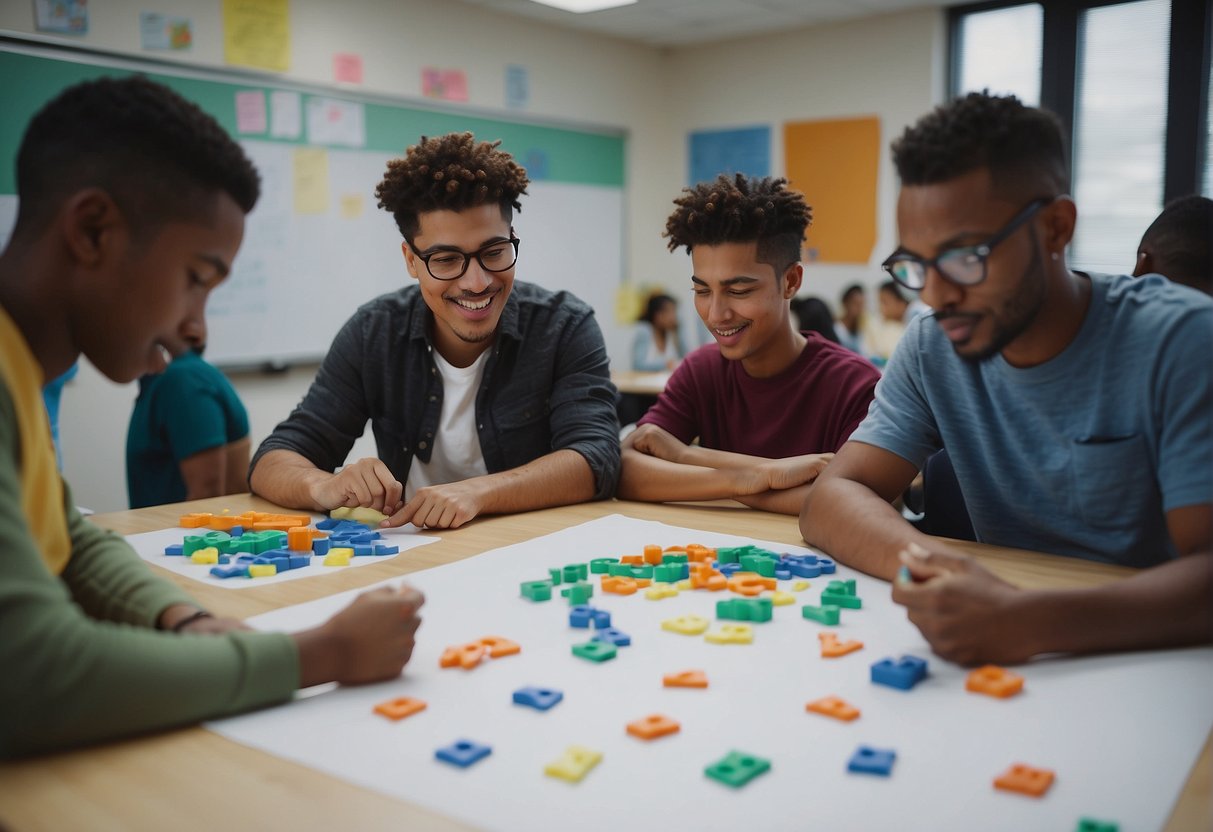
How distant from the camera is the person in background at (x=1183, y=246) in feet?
7.35

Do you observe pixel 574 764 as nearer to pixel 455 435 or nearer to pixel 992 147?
pixel 992 147

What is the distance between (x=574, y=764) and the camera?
35.8 inches

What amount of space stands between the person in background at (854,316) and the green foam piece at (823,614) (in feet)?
17.7

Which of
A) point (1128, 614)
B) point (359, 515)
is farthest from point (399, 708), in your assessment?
point (359, 515)

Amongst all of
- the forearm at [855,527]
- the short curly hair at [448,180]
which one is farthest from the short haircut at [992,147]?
the short curly hair at [448,180]

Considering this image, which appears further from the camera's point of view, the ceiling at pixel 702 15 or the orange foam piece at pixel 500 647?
the ceiling at pixel 702 15

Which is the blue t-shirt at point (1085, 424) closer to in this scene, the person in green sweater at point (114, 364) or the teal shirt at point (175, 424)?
the person in green sweater at point (114, 364)

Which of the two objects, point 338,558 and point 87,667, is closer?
point 87,667

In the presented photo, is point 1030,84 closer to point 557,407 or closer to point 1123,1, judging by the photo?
point 1123,1

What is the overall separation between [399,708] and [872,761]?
1.61ft

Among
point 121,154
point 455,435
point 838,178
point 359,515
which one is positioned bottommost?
point 359,515

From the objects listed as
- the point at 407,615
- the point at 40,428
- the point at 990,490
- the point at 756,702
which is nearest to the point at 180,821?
the point at 407,615

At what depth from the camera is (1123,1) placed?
5.68 m

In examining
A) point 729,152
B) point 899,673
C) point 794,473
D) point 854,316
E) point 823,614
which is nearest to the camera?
point 899,673
